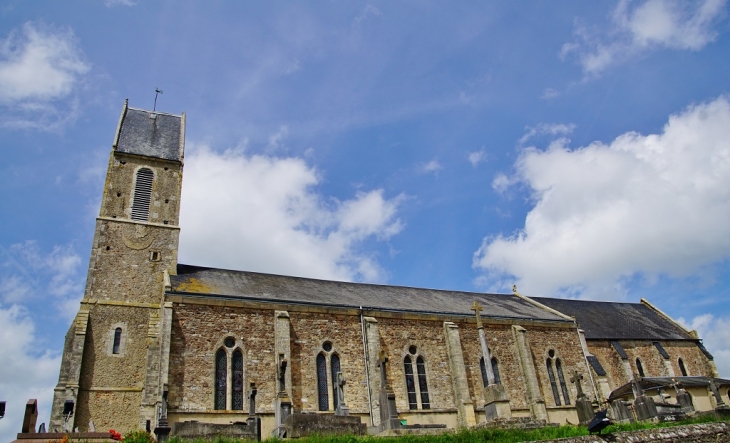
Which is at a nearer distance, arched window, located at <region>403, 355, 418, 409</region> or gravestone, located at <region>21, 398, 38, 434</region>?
gravestone, located at <region>21, 398, 38, 434</region>

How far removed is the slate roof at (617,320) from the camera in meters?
36.4

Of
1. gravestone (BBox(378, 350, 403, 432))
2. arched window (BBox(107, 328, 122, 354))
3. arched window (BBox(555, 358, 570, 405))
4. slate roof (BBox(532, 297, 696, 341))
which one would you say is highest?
slate roof (BBox(532, 297, 696, 341))

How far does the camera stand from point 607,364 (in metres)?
34.0

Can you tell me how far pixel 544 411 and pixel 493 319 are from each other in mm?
5477

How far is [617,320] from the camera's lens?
39406 mm

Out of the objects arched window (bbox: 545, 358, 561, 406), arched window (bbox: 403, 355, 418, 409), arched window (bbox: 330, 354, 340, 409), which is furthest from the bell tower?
arched window (bbox: 545, 358, 561, 406)

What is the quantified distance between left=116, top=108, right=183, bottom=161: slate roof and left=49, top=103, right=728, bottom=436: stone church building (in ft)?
0.36

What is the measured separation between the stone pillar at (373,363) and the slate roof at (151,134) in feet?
48.8

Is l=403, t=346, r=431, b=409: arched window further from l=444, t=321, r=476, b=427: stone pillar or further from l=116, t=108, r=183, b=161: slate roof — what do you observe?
l=116, t=108, r=183, b=161: slate roof

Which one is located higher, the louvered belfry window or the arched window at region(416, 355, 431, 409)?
the louvered belfry window

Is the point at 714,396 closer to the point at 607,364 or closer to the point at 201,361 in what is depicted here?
the point at 607,364

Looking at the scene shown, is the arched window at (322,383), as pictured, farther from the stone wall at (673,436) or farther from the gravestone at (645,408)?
the stone wall at (673,436)

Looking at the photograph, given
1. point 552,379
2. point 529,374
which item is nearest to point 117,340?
point 529,374

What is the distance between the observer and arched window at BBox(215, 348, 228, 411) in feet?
68.5
